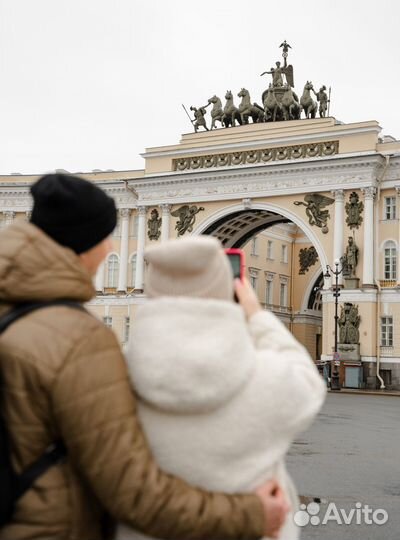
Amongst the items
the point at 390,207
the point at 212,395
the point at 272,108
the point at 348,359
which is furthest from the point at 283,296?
the point at 212,395

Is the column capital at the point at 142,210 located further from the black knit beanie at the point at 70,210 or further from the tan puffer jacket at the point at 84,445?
the tan puffer jacket at the point at 84,445

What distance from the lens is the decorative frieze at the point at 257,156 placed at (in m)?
37.2

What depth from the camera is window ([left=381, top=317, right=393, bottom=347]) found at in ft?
115

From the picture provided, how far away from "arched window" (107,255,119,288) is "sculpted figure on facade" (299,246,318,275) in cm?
1236

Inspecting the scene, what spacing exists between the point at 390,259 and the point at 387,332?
3183mm

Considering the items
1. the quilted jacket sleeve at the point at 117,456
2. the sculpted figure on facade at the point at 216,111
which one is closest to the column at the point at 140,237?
the sculpted figure on facade at the point at 216,111

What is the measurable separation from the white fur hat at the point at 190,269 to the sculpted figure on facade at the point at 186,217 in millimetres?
38452

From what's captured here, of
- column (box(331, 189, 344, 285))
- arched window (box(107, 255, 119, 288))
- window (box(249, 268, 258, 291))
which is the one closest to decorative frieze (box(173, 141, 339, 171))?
column (box(331, 189, 344, 285))

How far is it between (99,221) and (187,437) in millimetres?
602

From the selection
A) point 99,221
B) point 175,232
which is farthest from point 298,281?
point 99,221

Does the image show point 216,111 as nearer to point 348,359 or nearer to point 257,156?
point 257,156

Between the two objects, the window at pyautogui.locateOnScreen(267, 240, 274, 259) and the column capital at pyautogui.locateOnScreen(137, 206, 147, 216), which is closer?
the column capital at pyautogui.locateOnScreen(137, 206, 147, 216)

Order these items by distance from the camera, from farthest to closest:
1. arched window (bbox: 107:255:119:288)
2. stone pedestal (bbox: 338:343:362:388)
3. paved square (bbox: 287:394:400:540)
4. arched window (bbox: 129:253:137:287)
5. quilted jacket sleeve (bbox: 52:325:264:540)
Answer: arched window (bbox: 107:255:119:288) → arched window (bbox: 129:253:137:287) → stone pedestal (bbox: 338:343:362:388) → paved square (bbox: 287:394:400:540) → quilted jacket sleeve (bbox: 52:325:264:540)
